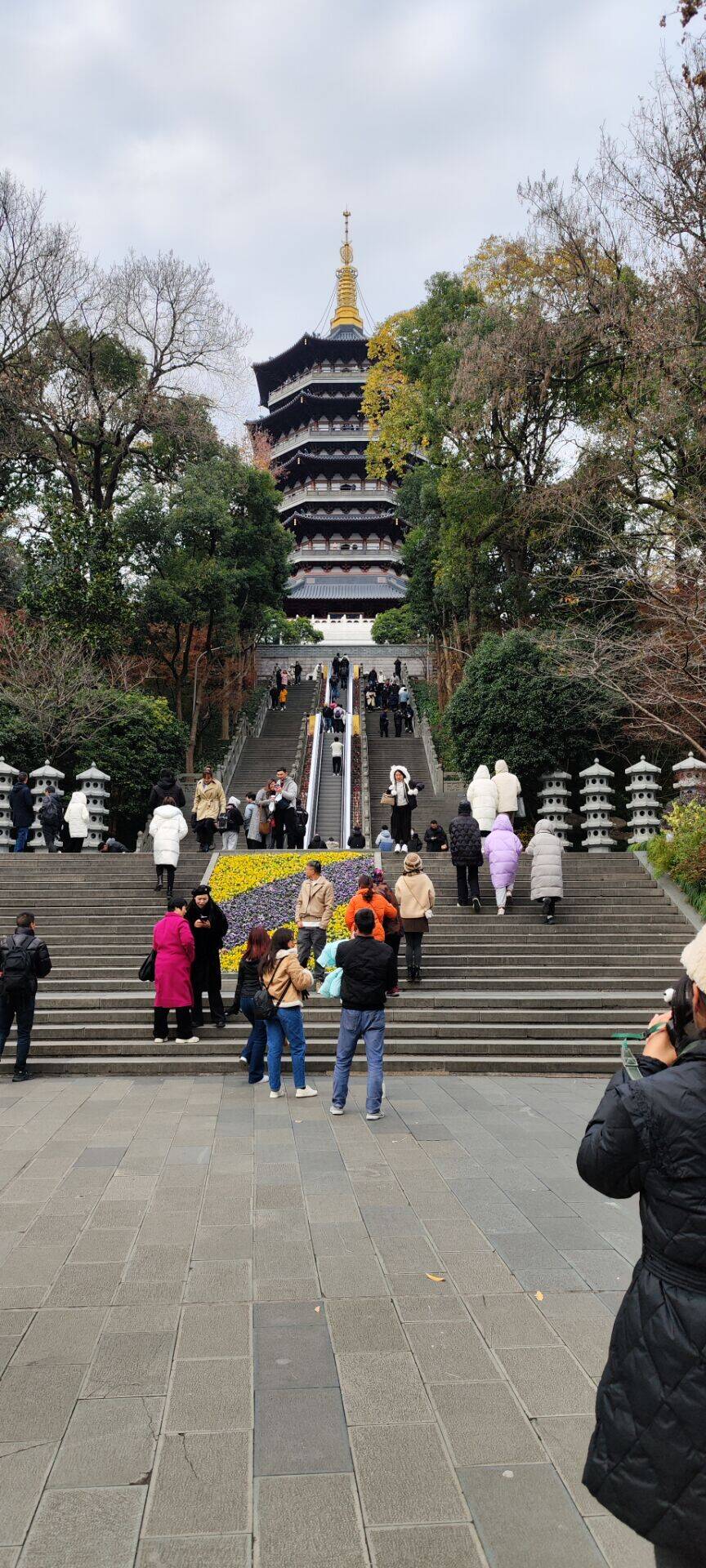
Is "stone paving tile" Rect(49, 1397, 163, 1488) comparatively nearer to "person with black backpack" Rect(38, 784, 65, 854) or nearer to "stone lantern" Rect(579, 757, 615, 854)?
"person with black backpack" Rect(38, 784, 65, 854)

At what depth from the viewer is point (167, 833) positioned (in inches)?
559

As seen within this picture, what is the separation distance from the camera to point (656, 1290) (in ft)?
6.75

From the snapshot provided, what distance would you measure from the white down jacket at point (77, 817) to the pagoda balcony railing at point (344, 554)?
32.6m

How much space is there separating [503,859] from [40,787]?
37.9 ft

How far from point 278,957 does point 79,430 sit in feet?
78.2

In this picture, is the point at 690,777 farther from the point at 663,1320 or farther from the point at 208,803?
the point at 663,1320

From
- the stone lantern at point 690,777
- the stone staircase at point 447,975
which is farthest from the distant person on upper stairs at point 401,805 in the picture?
the stone lantern at point 690,777

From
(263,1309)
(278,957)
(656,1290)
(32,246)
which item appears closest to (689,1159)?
(656,1290)

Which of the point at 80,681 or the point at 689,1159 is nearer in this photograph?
the point at 689,1159

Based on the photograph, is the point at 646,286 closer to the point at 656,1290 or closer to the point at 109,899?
the point at 109,899

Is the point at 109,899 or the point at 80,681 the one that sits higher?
the point at 80,681

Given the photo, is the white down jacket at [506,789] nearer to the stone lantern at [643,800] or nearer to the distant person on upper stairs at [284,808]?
the stone lantern at [643,800]

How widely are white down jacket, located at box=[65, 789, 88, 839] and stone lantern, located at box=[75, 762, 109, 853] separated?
1096mm

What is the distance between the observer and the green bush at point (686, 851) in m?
14.3
